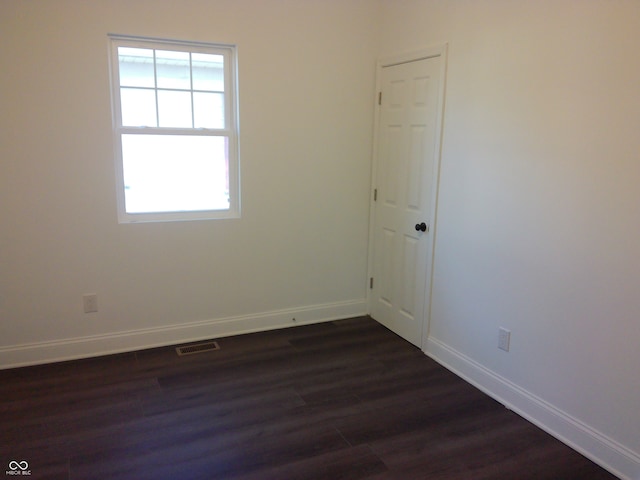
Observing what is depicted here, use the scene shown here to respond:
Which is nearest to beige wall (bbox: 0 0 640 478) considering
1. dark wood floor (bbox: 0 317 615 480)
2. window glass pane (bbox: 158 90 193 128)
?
dark wood floor (bbox: 0 317 615 480)

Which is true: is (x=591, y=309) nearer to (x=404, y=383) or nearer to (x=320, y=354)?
(x=404, y=383)

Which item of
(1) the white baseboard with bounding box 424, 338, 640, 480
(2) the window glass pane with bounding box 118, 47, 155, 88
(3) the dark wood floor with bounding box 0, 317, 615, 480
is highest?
(2) the window glass pane with bounding box 118, 47, 155, 88

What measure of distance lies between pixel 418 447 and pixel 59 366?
2342mm

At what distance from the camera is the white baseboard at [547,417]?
7.29 feet

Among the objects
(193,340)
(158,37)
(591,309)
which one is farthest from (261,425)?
(158,37)

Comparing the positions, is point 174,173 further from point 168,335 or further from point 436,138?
point 436,138

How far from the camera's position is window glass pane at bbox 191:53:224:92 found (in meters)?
3.37

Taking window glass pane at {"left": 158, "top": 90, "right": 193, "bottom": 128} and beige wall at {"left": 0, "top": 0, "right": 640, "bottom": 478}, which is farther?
window glass pane at {"left": 158, "top": 90, "right": 193, "bottom": 128}

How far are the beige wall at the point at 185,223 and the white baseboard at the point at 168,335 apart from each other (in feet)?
0.04

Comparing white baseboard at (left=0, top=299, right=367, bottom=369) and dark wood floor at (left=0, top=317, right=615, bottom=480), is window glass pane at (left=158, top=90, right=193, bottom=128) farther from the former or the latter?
dark wood floor at (left=0, top=317, right=615, bottom=480)

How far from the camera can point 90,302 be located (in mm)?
3256

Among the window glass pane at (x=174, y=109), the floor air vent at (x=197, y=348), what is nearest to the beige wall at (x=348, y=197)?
the floor air vent at (x=197, y=348)

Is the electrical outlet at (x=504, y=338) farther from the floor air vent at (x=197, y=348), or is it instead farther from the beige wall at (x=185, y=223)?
the floor air vent at (x=197, y=348)

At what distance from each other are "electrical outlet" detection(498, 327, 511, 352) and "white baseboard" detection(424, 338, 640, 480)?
0.62ft
